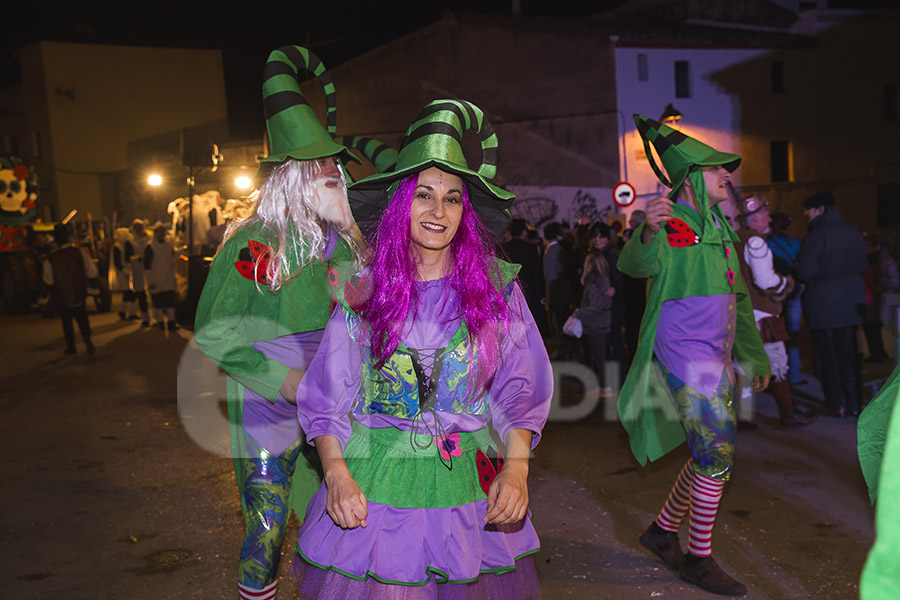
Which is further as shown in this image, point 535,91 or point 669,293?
point 535,91

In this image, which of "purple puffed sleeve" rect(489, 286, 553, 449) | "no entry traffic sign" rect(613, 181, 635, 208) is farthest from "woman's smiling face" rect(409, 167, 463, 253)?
"no entry traffic sign" rect(613, 181, 635, 208)

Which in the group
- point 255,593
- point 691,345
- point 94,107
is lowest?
point 255,593

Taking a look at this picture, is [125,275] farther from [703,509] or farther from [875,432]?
[875,432]

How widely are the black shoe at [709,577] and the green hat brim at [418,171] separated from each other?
2.36m

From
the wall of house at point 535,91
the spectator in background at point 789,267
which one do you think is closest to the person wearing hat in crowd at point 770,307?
the spectator in background at point 789,267

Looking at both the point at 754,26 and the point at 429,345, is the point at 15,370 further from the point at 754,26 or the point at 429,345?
the point at 754,26

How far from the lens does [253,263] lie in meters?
2.99

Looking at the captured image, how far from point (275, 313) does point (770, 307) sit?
5.61 meters

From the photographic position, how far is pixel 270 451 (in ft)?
9.84

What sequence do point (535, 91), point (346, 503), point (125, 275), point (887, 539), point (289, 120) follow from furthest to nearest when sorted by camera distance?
point (535, 91)
point (125, 275)
point (289, 120)
point (346, 503)
point (887, 539)

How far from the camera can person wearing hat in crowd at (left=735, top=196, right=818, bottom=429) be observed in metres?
6.85

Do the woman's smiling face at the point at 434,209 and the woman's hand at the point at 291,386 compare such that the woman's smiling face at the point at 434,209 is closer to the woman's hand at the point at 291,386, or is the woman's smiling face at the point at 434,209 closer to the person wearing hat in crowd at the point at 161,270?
the woman's hand at the point at 291,386

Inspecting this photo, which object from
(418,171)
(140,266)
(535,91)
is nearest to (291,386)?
(418,171)

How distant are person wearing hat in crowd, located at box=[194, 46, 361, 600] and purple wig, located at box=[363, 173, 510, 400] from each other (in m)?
0.54
